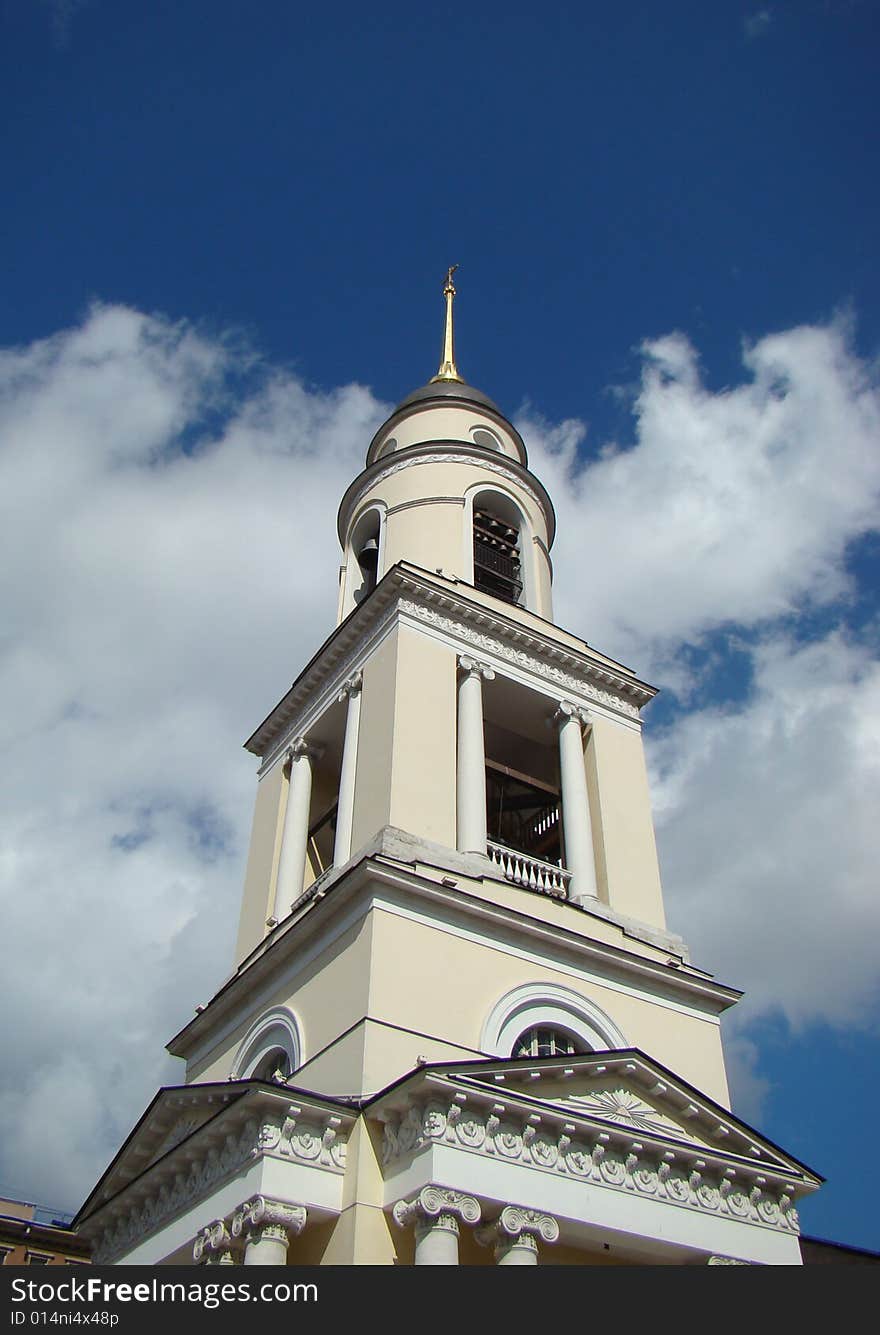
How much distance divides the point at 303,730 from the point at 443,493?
6498mm

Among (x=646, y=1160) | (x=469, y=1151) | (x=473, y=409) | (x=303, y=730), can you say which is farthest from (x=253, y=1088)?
(x=473, y=409)

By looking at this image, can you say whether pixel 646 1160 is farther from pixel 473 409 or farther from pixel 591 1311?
pixel 473 409

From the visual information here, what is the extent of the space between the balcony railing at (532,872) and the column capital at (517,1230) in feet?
20.1

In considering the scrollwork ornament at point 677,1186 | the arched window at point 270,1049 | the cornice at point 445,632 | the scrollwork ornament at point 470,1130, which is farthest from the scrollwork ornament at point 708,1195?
the cornice at point 445,632

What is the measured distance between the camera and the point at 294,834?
72.8 ft

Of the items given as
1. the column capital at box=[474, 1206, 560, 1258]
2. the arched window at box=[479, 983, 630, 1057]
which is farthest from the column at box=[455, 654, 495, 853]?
the column capital at box=[474, 1206, 560, 1258]

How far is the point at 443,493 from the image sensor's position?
26.5 m

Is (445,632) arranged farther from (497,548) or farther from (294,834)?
(497,548)

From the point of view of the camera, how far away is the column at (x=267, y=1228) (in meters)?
13.2

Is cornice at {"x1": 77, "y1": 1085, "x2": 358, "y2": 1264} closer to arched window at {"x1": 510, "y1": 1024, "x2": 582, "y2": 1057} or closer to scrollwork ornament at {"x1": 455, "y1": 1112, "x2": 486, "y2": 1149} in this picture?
scrollwork ornament at {"x1": 455, "y1": 1112, "x2": 486, "y2": 1149}

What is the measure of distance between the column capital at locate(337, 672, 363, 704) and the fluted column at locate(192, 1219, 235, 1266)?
10.4 metres

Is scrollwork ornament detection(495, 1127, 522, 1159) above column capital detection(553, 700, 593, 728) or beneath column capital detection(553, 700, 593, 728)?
beneath

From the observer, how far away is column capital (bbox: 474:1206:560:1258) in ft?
44.1

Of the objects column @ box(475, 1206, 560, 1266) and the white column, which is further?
the white column
